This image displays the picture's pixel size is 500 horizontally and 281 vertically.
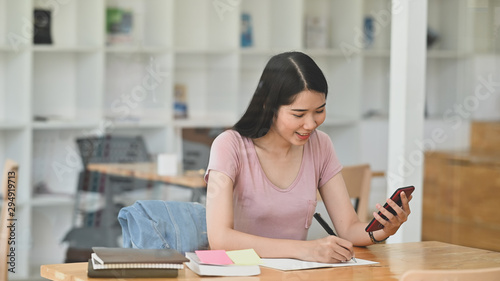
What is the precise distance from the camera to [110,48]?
3.51m

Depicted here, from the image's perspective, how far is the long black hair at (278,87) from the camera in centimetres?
177

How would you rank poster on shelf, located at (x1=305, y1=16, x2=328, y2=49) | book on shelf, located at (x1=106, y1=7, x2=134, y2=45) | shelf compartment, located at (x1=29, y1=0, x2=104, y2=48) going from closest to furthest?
1. shelf compartment, located at (x1=29, y1=0, x2=104, y2=48)
2. book on shelf, located at (x1=106, y1=7, x2=134, y2=45)
3. poster on shelf, located at (x1=305, y1=16, x2=328, y2=49)

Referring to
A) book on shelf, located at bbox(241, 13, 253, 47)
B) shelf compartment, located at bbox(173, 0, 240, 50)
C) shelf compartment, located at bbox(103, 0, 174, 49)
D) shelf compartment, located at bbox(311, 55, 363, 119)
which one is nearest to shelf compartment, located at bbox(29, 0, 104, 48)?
shelf compartment, located at bbox(103, 0, 174, 49)

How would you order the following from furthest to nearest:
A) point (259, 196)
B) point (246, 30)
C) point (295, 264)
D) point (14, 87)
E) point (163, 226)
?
1. point (246, 30)
2. point (14, 87)
3. point (259, 196)
4. point (163, 226)
5. point (295, 264)


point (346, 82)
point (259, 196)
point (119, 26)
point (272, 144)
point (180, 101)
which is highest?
point (119, 26)

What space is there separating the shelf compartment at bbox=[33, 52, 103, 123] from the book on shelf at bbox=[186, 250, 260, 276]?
2207 millimetres

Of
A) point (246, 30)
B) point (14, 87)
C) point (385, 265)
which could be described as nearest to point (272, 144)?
point (385, 265)

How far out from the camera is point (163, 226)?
5.59 feet

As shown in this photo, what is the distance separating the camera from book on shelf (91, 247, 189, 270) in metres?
1.33

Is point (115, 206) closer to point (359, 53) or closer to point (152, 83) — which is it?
point (152, 83)

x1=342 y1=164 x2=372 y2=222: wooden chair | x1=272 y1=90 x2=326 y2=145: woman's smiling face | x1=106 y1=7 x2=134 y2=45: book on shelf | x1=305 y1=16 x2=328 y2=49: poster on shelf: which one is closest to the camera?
x1=272 y1=90 x2=326 y2=145: woman's smiling face

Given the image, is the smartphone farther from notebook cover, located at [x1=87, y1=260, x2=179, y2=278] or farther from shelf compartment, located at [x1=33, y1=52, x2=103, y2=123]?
shelf compartment, located at [x1=33, y1=52, x2=103, y2=123]

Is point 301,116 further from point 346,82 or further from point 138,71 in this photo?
point 346,82

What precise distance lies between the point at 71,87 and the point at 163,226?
76.9 inches
